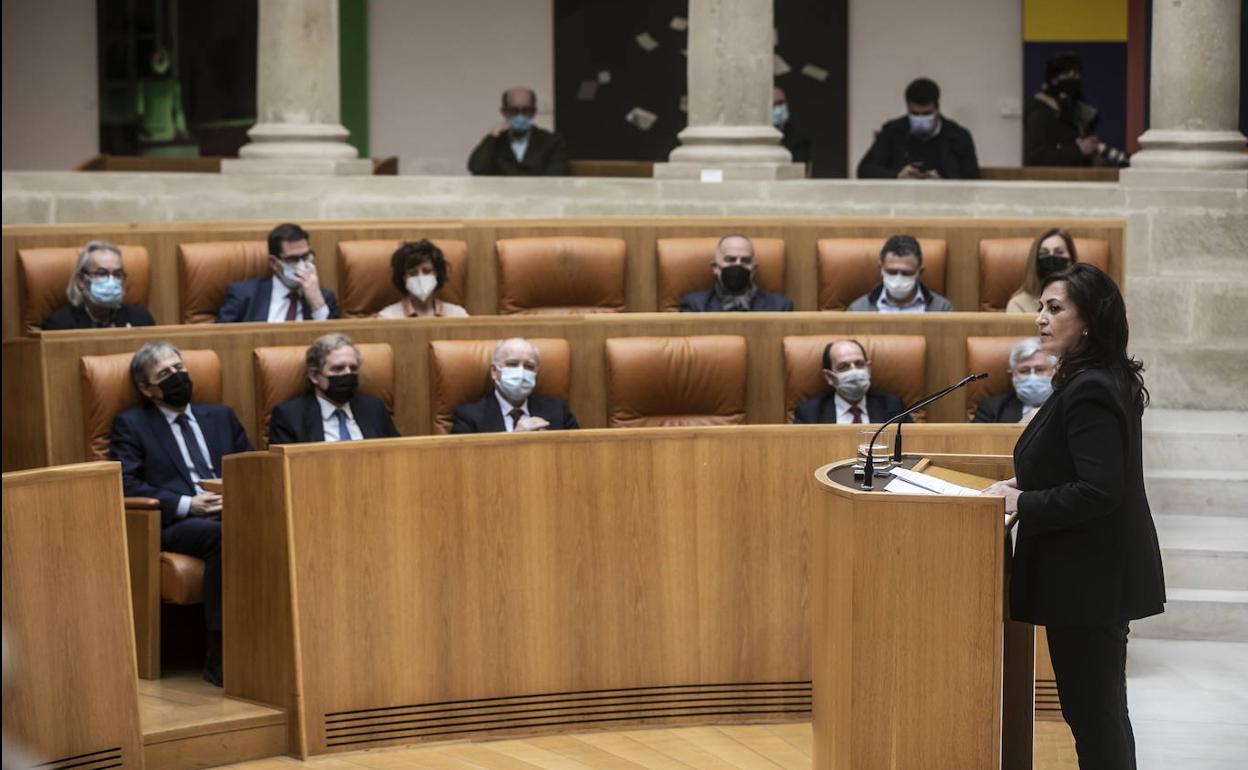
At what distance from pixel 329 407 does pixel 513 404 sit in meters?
0.52

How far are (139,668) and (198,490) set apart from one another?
1.66 feet

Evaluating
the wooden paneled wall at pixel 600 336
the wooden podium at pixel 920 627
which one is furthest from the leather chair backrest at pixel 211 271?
the wooden podium at pixel 920 627

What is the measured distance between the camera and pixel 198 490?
512 centimetres

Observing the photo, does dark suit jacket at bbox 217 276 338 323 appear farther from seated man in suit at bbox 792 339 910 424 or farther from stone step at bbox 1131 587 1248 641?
stone step at bbox 1131 587 1248 641

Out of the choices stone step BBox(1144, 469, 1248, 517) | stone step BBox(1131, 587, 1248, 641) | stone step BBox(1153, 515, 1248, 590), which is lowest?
stone step BBox(1131, 587, 1248, 641)

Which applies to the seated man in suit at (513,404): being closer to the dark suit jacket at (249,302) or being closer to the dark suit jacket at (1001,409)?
the dark suit jacket at (249,302)

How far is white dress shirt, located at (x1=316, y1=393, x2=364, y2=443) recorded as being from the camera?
5211mm

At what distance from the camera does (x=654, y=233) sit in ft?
22.3

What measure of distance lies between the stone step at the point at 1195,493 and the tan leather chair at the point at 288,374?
2453 millimetres

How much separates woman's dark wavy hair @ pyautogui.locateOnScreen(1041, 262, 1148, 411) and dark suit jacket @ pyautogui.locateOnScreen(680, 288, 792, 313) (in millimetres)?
2918

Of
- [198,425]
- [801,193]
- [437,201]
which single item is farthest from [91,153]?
[198,425]

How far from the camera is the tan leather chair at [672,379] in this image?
17.9ft

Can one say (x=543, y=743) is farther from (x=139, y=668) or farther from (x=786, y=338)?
(x=786, y=338)

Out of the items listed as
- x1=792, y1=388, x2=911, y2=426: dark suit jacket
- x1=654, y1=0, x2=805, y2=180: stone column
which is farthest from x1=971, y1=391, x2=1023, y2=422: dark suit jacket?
x1=654, y1=0, x2=805, y2=180: stone column
